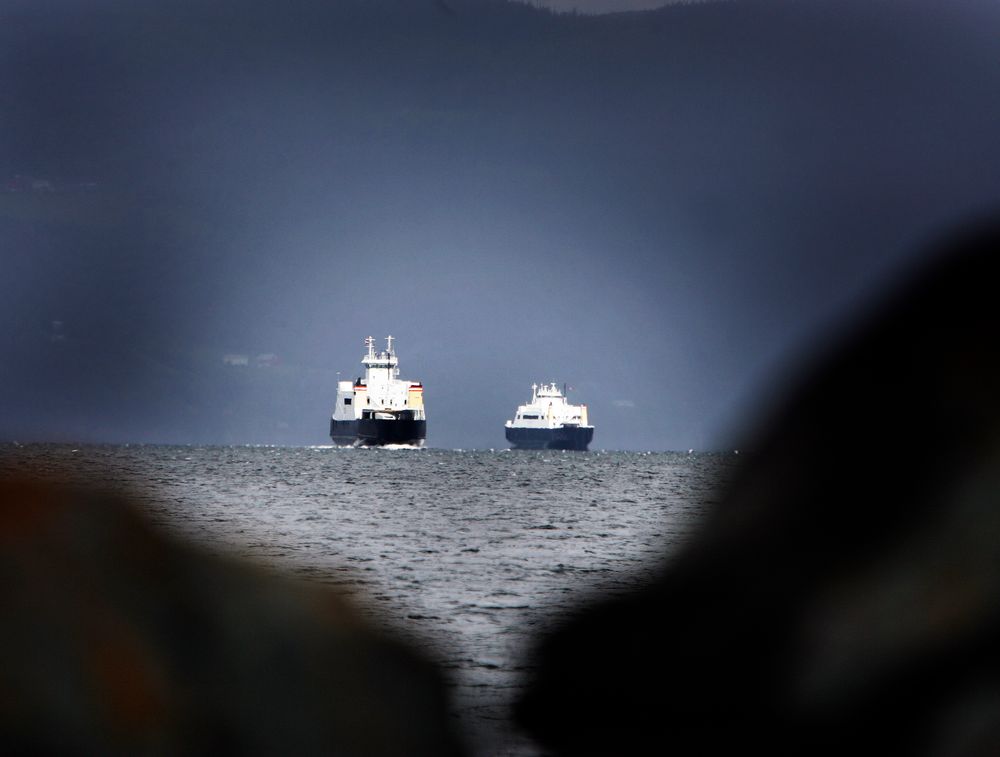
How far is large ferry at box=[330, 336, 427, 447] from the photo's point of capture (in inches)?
4734

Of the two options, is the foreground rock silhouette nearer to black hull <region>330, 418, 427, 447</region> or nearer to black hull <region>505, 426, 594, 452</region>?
black hull <region>330, 418, 427, 447</region>

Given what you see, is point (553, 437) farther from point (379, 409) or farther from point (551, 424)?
point (379, 409)

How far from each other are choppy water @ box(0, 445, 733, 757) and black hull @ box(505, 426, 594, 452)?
9956 centimetres

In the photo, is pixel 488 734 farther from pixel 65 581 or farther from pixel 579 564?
pixel 579 564

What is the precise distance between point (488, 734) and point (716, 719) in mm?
4732

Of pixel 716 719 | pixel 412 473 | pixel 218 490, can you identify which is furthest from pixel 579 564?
pixel 412 473

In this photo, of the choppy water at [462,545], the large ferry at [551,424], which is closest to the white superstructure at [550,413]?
the large ferry at [551,424]

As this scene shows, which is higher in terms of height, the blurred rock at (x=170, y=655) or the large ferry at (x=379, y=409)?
the large ferry at (x=379, y=409)

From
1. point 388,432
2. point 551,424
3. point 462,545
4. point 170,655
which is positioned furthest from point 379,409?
point 170,655

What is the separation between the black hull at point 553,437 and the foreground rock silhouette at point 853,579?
153 m

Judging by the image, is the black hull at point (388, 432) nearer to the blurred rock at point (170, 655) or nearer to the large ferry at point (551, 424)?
the large ferry at point (551, 424)

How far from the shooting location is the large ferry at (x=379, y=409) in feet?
395

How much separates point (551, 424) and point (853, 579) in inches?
6089

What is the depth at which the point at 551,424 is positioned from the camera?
517 ft
